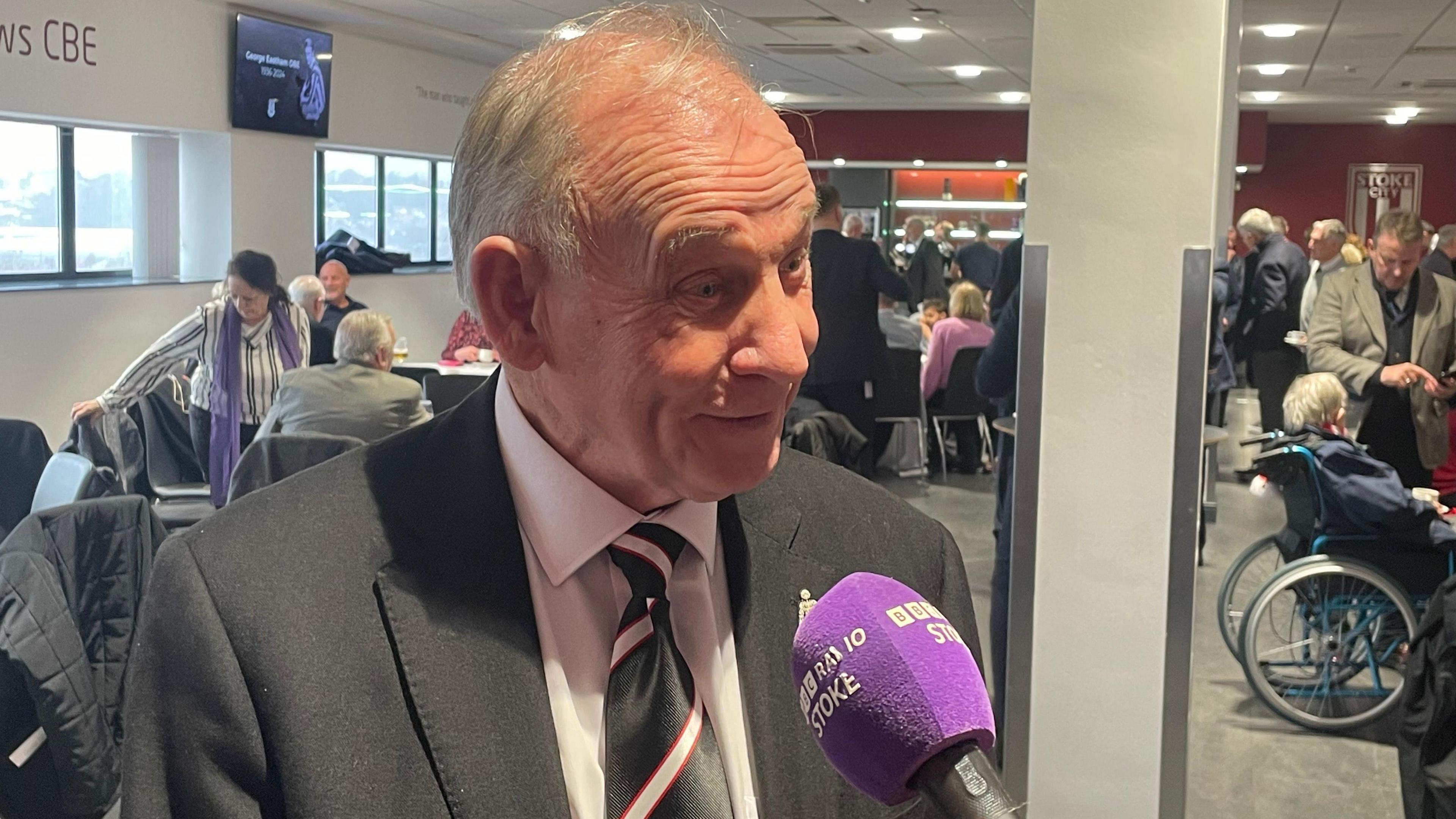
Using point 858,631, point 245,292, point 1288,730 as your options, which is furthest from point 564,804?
point 245,292

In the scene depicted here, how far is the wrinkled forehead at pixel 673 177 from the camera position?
37.6 inches

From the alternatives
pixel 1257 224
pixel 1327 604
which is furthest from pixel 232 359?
pixel 1257 224

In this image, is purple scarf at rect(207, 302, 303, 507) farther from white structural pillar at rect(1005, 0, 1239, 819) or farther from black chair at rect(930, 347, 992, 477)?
black chair at rect(930, 347, 992, 477)

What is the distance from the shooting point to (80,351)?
827 cm

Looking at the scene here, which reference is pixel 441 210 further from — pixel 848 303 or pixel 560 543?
pixel 560 543

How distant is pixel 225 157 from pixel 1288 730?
7.87 m

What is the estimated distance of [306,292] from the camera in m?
7.60

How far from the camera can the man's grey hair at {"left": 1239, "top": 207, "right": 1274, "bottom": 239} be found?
888 cm

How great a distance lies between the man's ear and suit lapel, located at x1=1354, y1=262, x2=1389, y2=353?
579cm

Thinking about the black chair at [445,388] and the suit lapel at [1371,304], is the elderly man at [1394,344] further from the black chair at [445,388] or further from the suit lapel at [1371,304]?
the black chair at [445,388]

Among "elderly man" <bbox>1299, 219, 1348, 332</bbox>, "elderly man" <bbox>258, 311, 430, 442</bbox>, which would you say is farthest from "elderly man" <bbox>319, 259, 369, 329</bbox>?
"elderly man" <bbox>1299, 219, 1348, 332</bbox>

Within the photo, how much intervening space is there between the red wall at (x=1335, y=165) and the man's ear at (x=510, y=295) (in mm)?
20117

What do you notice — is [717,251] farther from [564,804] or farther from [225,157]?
[225,157]

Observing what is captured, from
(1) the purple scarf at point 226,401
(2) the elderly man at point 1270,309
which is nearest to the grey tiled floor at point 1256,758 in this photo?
(1) the purple scarf at point 226,401
